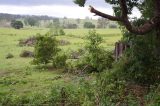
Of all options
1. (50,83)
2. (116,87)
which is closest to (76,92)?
(116,87)

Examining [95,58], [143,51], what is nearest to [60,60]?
[95,58]

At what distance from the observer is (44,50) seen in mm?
33562

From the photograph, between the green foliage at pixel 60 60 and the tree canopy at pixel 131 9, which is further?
the green foliage at pixel 60 60

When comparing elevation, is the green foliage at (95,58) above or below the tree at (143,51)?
below

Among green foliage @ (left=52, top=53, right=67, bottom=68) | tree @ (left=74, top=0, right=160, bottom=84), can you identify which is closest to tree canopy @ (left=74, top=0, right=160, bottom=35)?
tree @ (left=74, top=0, right=160, bottom=84)

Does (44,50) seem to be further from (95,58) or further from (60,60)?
(95,58)

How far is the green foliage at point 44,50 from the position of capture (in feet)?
109

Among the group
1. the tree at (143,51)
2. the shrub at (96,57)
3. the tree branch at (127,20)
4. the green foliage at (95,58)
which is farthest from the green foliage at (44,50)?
the tree branch at (127,20)

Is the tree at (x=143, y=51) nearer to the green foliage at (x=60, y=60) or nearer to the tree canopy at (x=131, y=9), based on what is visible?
the tree canopy at (x=131, y=9)

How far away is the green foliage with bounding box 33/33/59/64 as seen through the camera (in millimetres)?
33375

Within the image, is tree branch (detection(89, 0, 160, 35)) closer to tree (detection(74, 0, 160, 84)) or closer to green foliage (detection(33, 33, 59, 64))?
tree (detection(74, 0, 160, 84))

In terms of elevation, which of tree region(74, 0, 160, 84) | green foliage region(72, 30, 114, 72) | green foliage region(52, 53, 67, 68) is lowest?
green foliage region(52, 53, 67, 68)

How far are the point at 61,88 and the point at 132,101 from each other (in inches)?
125

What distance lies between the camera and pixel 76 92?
1600cm
